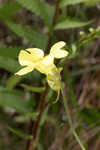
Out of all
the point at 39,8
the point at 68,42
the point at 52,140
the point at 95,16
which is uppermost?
the point at 95,16

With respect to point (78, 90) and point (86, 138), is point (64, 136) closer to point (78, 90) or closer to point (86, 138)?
point (86, 138)

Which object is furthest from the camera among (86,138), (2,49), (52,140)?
(52,140)

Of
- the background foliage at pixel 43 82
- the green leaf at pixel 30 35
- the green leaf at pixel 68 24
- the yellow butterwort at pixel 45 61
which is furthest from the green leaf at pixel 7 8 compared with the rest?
the yellow butterwort at pixel 45 61

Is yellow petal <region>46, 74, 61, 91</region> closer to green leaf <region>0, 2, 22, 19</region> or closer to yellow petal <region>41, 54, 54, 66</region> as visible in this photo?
yellow petal <region>41, 54, 54, 66</region>

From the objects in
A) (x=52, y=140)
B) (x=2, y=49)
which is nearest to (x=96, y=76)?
(x=52, y=140)

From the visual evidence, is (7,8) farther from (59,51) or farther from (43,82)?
(59,51)

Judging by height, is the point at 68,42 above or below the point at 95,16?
below

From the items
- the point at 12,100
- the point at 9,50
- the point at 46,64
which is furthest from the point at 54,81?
the point at 12,100

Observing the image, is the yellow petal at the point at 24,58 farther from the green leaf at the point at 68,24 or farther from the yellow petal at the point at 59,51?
the green leaf at the point at 68,24
